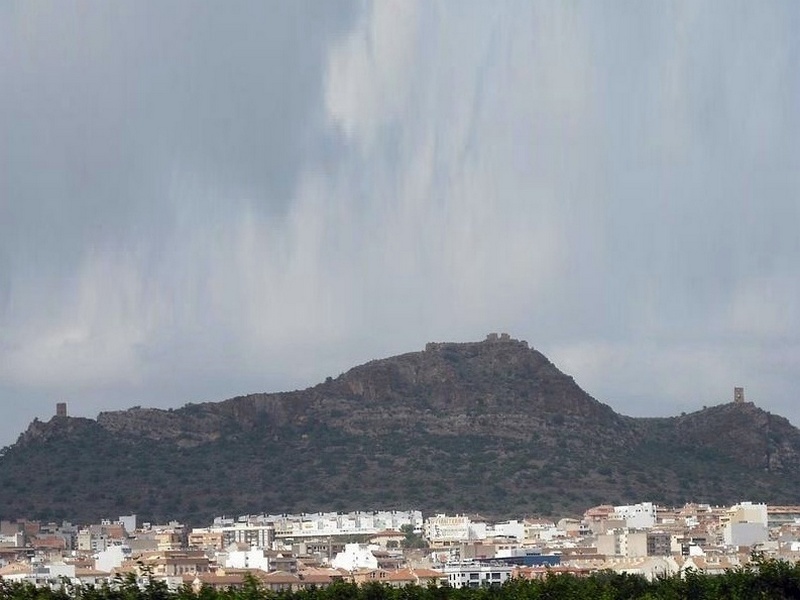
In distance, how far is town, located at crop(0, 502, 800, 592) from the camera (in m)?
133

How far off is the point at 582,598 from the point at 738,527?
333 ft

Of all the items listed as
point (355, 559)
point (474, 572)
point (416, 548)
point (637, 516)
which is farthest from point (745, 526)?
point (474, 572)

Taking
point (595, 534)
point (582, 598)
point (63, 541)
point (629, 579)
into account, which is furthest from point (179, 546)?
point (582, 598)

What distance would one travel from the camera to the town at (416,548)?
133 meters

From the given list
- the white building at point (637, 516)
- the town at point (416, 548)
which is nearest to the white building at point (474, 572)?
the town at point (416, 548)

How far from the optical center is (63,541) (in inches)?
7318

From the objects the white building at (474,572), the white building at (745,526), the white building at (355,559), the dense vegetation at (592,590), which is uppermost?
the white building at (745,526)

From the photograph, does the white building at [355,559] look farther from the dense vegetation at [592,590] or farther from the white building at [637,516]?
the dense vegetation at [592,590]

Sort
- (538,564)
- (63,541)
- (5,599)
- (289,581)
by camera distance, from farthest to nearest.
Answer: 1. (63,541)
2. (538,564)
3. (289,581)
4. (5,599)

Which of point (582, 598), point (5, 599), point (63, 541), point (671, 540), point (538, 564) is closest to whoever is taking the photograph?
point (5, 599)

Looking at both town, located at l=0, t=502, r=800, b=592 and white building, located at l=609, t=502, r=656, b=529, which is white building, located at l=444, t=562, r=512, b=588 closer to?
town, located at l=0, t=502, r=800, b=592

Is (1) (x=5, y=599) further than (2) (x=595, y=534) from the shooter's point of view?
No

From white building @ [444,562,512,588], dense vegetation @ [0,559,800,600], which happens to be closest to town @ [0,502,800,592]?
white building @ [444,562,512,588]

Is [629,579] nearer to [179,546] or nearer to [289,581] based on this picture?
[289,581]
